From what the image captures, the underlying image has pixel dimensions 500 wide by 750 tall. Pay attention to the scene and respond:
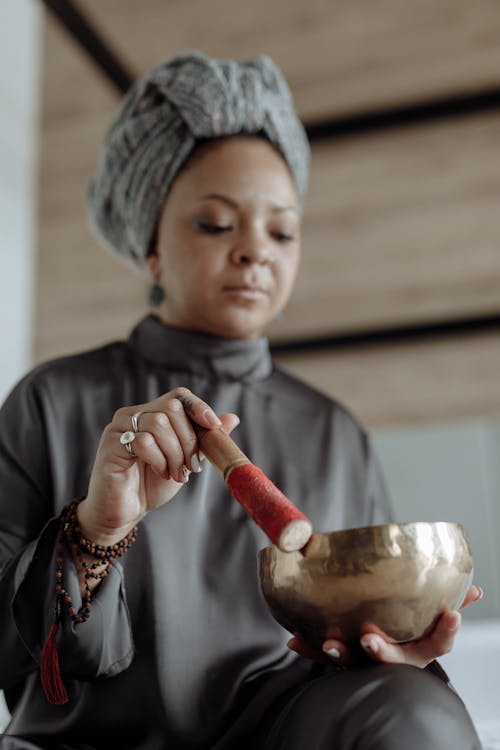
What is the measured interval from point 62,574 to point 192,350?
1.19 ft

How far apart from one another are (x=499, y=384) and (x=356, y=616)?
1.47 metres

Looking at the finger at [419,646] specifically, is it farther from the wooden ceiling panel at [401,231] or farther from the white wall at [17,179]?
the white wall at [17,179]

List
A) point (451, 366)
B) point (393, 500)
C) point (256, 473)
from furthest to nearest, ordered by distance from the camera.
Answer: point (451, 366) → point (393, 500) → point (256, 473)

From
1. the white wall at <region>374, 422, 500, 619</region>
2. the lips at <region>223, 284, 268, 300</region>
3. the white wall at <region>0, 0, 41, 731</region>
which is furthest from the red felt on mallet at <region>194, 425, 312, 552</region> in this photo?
the white wall at <region>0, 0, 41, 731</region>

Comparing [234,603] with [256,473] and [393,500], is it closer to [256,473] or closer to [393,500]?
[256,473]

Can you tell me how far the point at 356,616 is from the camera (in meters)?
0.66

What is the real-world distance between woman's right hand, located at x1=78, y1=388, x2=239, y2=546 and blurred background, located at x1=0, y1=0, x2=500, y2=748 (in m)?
1.25

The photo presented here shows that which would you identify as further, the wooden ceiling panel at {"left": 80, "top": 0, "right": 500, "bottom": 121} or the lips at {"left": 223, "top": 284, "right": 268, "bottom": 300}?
the wooden ceiling panel at {"left": 80, "top": 0, "right": 500, "bottom": 121}

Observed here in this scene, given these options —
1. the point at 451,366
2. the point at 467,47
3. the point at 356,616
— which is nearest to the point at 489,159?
the point at 467,47

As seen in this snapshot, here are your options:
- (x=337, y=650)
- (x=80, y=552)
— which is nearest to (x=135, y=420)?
(x=80, y=552)

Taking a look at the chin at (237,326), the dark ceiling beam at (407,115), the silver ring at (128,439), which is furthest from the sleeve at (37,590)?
the dark ceiling beam at (407,115)

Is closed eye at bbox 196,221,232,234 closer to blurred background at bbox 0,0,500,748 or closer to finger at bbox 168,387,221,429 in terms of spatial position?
finger at bbox 168,387,221,429

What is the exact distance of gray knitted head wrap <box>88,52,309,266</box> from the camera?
1.07m

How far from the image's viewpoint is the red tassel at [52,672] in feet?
2.39
